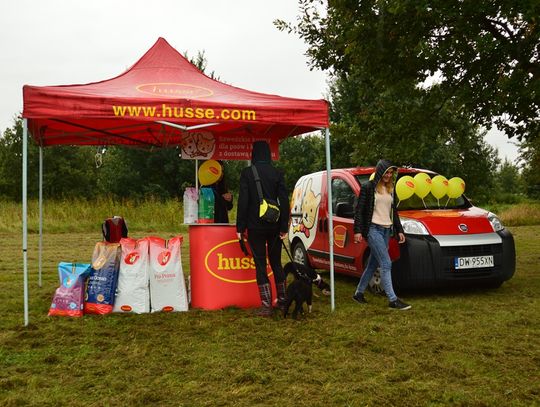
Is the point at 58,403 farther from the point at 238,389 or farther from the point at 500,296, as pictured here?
the point at 500,296

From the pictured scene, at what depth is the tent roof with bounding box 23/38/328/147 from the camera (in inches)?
241

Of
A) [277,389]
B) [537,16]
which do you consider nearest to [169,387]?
[277,389]

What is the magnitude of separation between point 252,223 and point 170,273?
1206mm

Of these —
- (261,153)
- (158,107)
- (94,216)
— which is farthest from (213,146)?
(94,216)

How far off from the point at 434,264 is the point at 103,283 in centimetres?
410

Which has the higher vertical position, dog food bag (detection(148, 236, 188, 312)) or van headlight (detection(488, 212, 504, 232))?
van headlight (detection(488, 212, 504, 232))

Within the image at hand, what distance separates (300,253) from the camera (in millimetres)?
10070

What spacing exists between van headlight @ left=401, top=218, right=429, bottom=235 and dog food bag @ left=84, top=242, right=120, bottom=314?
3696mm

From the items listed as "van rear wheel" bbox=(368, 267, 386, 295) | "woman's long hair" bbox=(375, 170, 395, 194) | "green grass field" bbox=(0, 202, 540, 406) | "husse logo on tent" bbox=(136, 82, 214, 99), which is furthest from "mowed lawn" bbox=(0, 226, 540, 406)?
"husse logo on tent" bbox=(136, 82, 214, 99)

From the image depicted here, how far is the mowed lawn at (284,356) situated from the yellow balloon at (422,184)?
5.05ft

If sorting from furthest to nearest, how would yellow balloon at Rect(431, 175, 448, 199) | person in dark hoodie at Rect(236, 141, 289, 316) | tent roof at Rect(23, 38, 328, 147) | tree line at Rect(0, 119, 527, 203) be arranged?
tree line at Rect(0, 119, 527, 203) → yellow balloon at Rect(431, 175, 448, 199) → person in dark hoodie at Rect(236, 141, 289, 316) → tent roof at Rect(23, 38, 328, 147)

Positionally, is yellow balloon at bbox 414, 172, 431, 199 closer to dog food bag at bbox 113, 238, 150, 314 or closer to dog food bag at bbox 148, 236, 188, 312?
dog food bag at bbox 148, 236, 188, 312

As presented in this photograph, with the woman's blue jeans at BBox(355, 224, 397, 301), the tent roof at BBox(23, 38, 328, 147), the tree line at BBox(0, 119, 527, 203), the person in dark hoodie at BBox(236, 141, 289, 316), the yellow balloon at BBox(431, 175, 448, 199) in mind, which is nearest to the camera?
the tent roof at BBox(23, 38, 328, 147)

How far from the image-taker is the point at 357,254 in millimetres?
8211
